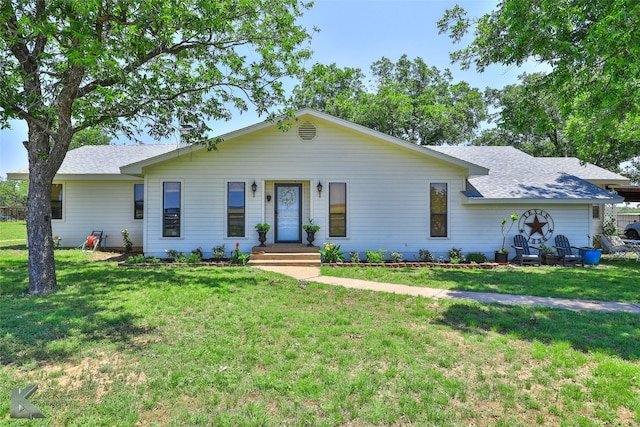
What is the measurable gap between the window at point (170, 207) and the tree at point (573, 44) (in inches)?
396

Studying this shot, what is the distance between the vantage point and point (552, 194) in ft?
37.1

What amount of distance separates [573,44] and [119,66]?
9.92 metres

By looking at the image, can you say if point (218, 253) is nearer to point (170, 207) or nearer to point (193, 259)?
point (193, 259)

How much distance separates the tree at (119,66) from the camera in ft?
20.1

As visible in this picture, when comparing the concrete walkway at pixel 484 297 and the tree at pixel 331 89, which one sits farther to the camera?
the tree at pixel 331 89

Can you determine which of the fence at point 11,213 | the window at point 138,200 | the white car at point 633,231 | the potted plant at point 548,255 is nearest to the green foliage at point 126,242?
the window at point 138,200

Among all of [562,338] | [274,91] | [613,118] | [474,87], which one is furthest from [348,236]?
[474,87]

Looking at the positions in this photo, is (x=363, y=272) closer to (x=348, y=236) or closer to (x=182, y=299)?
(x=348, y=236)

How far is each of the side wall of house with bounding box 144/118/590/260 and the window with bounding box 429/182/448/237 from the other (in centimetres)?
17

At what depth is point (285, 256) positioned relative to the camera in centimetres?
1040

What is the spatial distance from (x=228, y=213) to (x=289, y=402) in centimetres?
886

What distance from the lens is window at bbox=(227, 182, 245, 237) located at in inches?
442

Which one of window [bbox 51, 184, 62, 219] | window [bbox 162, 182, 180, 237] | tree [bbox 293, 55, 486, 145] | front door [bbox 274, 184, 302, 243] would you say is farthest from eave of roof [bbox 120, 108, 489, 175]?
tree [bbox 293, 55, 486, 145]

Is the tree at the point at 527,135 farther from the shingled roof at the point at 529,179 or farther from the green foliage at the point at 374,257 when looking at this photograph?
the green foliage at the point at 374,257
